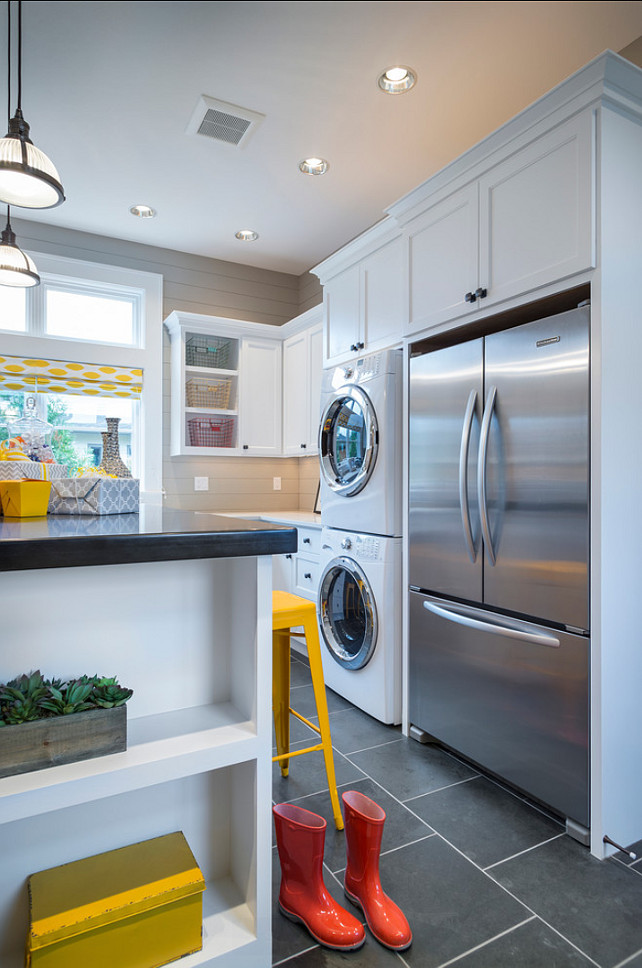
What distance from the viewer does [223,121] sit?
2.75 m

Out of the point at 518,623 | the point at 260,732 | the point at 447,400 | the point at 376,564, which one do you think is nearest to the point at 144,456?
the point at 376,564

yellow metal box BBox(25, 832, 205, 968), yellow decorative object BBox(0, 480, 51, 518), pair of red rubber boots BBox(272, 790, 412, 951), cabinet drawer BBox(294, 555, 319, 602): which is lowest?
pair of red rubber boots BBox(272, 790, 412, 951)

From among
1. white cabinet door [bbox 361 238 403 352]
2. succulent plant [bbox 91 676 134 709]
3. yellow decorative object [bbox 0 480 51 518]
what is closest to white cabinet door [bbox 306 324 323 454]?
white cabinet door [bbox 361 238 403 352]

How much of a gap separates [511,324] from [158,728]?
2.04 m

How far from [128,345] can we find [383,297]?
2.21 m

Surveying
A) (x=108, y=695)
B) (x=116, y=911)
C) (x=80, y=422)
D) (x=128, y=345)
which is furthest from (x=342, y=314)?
(x=116, y=911)

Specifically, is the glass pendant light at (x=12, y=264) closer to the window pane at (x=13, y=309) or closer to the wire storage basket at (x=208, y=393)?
the window pane at (x=13, y=309)

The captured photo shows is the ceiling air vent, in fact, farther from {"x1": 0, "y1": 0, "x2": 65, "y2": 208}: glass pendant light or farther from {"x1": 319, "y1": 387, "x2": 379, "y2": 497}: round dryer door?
{"x1": 319, "y1": 387, "x2": 379, "y2": 497}: round dryer door

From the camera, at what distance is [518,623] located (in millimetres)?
2031

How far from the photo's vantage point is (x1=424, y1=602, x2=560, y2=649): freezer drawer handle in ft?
6.29

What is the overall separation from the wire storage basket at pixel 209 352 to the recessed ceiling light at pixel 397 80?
2.21 meters

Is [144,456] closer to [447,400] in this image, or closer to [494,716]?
[447,400]

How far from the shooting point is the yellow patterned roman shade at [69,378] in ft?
12.5

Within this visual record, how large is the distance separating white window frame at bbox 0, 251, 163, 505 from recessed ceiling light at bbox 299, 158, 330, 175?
5.28 ft
